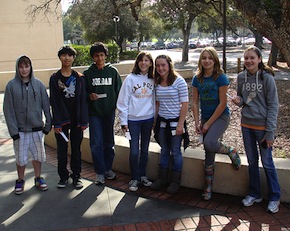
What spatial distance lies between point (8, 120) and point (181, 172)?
2.06 meters

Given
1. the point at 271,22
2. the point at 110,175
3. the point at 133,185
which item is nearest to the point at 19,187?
the point at 110,175

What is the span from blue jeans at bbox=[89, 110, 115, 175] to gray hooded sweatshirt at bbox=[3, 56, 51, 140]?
57 centimetres

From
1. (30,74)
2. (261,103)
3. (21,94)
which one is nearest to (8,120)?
(21,94)

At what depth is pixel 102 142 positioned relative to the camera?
4.17 m

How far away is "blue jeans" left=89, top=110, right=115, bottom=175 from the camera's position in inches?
161

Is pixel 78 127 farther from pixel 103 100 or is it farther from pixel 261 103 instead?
pixel 261 103

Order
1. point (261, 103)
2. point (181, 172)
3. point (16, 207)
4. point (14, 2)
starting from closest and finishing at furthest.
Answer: point (261, 103), point (16, 207), point (181, 172), point (14, 2)

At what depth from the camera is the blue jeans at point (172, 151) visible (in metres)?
3.78

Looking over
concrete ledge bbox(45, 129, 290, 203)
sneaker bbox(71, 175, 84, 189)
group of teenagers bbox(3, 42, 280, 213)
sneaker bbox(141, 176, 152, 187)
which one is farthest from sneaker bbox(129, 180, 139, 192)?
sneaker bbox(71, 175, 84, 189)

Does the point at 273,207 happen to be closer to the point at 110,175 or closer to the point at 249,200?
the point at 249,200

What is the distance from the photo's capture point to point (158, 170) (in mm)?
4219

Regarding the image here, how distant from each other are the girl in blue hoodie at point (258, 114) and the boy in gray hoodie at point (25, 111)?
2.19 metres

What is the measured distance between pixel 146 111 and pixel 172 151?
54cm

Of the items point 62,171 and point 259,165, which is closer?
point 259,165
